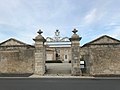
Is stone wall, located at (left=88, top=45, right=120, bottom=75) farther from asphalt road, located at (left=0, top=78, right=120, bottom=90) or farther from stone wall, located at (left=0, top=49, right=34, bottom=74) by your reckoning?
asphalt road, located at (left=0, top=78, right=120, bottom=90)

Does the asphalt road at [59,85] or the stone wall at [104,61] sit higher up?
the stone wall at [104,61]

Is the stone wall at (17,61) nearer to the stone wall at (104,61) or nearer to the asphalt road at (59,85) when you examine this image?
the stone wall at (104,61)

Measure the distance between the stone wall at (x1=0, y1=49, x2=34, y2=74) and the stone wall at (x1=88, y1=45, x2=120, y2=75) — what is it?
6035mm

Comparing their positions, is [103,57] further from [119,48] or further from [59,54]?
[59,54]

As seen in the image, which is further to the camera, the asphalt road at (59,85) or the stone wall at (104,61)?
the stone wall at (104,61)

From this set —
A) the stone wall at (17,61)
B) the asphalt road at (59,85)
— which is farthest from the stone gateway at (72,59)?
the asphalt road at (59,85)

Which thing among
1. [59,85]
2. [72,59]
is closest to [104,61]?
[72,59]

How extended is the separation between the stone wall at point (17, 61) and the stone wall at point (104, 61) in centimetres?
603

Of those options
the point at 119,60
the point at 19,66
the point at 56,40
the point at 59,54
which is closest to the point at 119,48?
the point at 119,60

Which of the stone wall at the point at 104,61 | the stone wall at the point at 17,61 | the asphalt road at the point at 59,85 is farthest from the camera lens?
the stone wall at the point at 17,61

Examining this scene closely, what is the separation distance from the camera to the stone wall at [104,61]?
2011cm

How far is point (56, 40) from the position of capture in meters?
22.5

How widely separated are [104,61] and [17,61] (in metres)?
8.74

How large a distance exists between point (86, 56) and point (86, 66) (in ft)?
3.50
